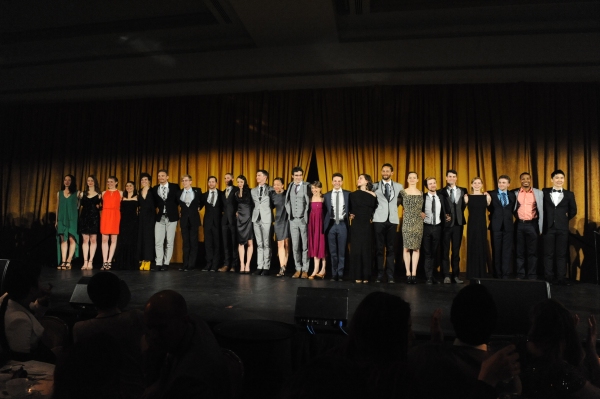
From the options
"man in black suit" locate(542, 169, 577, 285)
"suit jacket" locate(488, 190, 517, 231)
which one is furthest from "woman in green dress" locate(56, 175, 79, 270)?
"man in black suit" locate(542, 169, 577, 285)

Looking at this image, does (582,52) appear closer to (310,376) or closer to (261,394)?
(261,394)

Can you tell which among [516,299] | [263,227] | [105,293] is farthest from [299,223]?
[105,293]

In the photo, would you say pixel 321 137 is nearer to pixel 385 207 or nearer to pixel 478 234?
pixel 385 207

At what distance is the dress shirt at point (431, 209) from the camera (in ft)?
20.4

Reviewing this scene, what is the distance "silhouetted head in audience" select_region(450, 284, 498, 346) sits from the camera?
1703 millimetres

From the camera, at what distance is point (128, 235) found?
7.21 metres

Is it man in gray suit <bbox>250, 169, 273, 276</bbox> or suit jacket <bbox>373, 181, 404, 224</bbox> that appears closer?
suit jacket <bbox>373, 181, 404, 224</bbox>

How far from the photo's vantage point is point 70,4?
22.4 ft

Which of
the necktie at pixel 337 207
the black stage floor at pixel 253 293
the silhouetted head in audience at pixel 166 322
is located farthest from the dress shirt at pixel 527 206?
the silhouetted head in audience at pixel 166 322

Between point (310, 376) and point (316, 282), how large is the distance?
5.23 meters

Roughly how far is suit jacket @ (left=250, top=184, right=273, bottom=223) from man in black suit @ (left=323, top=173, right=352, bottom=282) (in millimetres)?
909

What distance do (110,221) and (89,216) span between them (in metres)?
0.35

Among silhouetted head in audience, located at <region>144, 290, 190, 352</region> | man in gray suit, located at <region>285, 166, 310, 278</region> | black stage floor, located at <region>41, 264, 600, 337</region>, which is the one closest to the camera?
silhouetted head in audience, located at <region>144, 290, 190, 352</region>

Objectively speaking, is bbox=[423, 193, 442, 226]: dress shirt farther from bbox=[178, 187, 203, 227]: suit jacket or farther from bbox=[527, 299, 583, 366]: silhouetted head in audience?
bbox=[527, 299, 583, 366]: silhouetted head in audience
